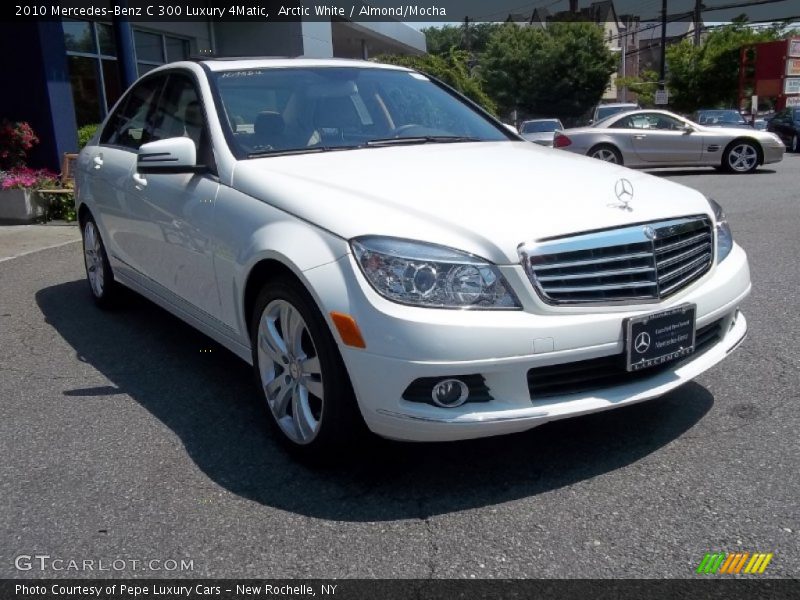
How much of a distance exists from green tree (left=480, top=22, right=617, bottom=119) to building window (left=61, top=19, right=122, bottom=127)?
46.2m

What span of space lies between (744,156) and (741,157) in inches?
2.3

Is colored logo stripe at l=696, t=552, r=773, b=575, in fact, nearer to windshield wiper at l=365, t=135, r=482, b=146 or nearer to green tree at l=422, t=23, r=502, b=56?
windshield wiper at l=365, t=135, r=482, b=146

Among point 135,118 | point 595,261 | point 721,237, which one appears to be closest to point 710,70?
point 135,118

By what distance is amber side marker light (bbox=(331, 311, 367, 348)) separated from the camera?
2875 mm

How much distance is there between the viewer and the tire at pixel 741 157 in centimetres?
1636

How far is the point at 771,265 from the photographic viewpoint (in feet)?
22.4

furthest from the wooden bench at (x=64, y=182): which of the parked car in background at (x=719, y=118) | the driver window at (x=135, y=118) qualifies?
the parked car in background at (x=719, y=118)

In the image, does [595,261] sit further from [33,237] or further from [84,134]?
[84,134]

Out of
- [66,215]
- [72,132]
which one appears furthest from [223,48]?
[66,215]

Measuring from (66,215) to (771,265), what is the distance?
8624 millimetres

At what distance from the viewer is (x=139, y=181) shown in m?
4.70

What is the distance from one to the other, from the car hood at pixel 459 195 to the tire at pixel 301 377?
0.36 m

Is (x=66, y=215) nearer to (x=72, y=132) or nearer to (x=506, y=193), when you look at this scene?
(x=72, y=132)

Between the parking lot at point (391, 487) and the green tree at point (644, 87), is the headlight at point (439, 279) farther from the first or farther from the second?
the green tree at point (644, 87)
